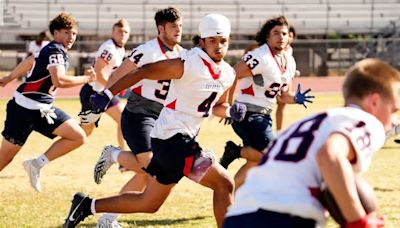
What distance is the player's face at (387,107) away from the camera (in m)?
3.55

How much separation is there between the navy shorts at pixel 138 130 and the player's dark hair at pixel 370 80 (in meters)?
3.81

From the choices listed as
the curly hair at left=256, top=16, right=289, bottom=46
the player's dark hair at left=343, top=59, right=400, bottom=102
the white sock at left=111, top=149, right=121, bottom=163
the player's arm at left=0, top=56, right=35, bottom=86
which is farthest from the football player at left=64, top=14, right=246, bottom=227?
the player's arm at left=0, top=56, right=35, bottom=86

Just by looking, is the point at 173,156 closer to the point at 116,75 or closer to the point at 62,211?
the point at 116,75

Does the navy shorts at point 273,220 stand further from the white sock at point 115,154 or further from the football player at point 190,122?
the white sock at point 115,154

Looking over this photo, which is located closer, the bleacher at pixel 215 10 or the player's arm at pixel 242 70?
the player's arm at pixel 242 70

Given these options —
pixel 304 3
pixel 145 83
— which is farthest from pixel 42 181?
pixel 304 3

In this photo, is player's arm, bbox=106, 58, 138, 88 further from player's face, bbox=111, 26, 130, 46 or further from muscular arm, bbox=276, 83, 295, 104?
player's face, bbox=111, 26, 130, 46

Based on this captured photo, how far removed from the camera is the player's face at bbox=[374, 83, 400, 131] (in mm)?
3549

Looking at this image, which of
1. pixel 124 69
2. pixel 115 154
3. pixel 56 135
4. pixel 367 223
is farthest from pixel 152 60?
pixel 367 223

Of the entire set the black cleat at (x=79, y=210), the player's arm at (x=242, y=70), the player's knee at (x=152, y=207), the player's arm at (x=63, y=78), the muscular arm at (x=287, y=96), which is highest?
the player's arm at (x=242, y=70)

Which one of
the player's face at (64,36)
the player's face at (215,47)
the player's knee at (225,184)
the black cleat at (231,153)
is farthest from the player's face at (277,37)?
the player's knee at (225,184)

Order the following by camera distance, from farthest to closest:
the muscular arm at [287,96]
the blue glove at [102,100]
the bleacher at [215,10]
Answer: the bleacher at [215,10], the muscular arm at [287,96], the blue glove at [102,100]

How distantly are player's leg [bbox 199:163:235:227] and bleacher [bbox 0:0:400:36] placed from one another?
26415 millimetres

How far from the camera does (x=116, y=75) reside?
721 cm
